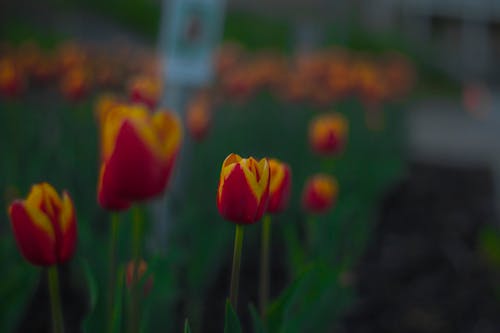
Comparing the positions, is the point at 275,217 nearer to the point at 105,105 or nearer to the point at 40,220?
the point at 105,105

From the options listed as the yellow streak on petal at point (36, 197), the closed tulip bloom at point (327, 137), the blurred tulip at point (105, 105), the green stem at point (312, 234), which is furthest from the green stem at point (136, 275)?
the closed tulip bloom at point (327, 137)

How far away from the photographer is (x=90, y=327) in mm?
745

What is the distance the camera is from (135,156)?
0.68 m

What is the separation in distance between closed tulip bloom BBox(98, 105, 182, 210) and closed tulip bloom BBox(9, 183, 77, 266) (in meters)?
0.06

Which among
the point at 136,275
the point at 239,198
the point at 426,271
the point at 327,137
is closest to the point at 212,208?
the point at 327,137

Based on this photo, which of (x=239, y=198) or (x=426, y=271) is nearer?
(x=239, y=198)

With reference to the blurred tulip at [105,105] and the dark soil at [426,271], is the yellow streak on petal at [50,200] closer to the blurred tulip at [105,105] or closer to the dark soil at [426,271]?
the blurred tulip at [105,105]

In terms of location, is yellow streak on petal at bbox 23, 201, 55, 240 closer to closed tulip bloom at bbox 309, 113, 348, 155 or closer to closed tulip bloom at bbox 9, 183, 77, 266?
closed tulip bloom at bbox 9, 183, 77, 266

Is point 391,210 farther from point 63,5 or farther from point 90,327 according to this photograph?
point 63,5

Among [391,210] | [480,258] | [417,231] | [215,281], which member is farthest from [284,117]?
[215,281]

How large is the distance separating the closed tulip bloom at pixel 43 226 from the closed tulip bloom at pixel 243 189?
22 cm

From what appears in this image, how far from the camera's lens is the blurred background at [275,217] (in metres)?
1.20

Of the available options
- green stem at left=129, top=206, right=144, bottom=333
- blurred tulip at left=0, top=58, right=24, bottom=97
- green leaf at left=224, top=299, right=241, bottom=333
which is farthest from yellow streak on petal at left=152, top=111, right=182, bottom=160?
blurred tulip at left=0, top=58, right=24, bottom=97

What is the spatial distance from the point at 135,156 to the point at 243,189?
0.14 metres
